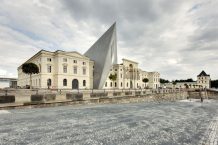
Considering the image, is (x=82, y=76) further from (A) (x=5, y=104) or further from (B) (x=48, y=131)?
(B) (x=48, y=131)

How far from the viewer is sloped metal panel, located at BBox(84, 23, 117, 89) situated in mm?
47938

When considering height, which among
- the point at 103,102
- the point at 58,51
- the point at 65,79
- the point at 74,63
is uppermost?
the point at 58,51

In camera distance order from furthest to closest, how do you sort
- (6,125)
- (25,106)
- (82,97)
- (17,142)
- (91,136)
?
(82,97)
(25,106)
(6,125)
(91,136)
(17,142)

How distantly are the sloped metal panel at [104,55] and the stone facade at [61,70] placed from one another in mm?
3538

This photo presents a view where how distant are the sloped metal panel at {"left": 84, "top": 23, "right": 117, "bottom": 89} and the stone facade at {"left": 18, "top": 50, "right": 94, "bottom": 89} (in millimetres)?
3538

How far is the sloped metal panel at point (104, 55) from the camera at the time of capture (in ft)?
157

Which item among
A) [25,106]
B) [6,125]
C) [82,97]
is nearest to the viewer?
[6,125]

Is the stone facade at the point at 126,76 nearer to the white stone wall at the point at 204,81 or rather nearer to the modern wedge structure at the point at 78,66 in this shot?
the modern wedge structure at the point at 78,66

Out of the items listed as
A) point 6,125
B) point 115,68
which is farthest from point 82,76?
point 6,125

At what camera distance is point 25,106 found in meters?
15.3

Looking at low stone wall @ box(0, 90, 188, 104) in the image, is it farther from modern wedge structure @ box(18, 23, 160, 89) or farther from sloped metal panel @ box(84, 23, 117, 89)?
modern wedge structure @ box(18, 23, 160, 89)

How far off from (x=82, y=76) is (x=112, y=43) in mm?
14178

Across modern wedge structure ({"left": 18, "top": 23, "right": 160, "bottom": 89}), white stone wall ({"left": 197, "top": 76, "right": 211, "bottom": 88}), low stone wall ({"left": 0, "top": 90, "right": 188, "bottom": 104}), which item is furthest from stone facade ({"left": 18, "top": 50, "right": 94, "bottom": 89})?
white stone wall ({"left": 197, "top": 76, "right": 211, "bottom": 88})

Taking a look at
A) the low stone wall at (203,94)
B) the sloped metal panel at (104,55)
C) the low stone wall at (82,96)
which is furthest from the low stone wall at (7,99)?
the low stone wall at (203,94)
